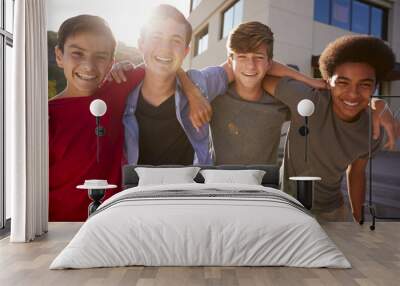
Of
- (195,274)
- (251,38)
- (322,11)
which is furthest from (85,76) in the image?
(195,274)

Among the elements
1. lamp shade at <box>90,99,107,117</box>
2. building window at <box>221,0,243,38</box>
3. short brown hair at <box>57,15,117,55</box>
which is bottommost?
lamp shade at <box>90,99,107,117</box>

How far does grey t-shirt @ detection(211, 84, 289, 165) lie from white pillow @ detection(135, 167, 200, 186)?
18.4 inches

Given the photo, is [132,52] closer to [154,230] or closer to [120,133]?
[120,133]

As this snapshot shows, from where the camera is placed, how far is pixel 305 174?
5.84m

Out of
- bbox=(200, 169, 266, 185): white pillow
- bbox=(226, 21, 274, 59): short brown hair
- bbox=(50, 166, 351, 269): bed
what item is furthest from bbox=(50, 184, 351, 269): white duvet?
bbox=(226, 21, 274, 59): short brown hair

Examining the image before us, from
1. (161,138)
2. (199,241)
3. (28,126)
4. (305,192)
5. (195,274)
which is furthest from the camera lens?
(161,138)

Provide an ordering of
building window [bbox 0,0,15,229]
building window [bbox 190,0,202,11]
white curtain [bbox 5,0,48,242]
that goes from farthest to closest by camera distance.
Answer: building window [bbox 190,0,202,11], building window [bbox 0,0,15,229], white curtain [bbox 5,0,48,242]

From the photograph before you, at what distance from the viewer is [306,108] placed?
5711 mm

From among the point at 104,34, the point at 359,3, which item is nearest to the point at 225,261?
the point at 104,34

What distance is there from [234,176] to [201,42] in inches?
68.4

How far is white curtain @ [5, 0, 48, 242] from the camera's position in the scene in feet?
15.3

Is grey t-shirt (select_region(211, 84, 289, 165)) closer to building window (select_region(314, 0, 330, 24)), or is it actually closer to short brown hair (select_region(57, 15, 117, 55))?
building window (select_region(314, 0, 330, 24))

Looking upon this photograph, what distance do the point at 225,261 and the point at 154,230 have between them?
0.59 m

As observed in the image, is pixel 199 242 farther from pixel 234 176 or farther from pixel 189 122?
pixel 189 122
